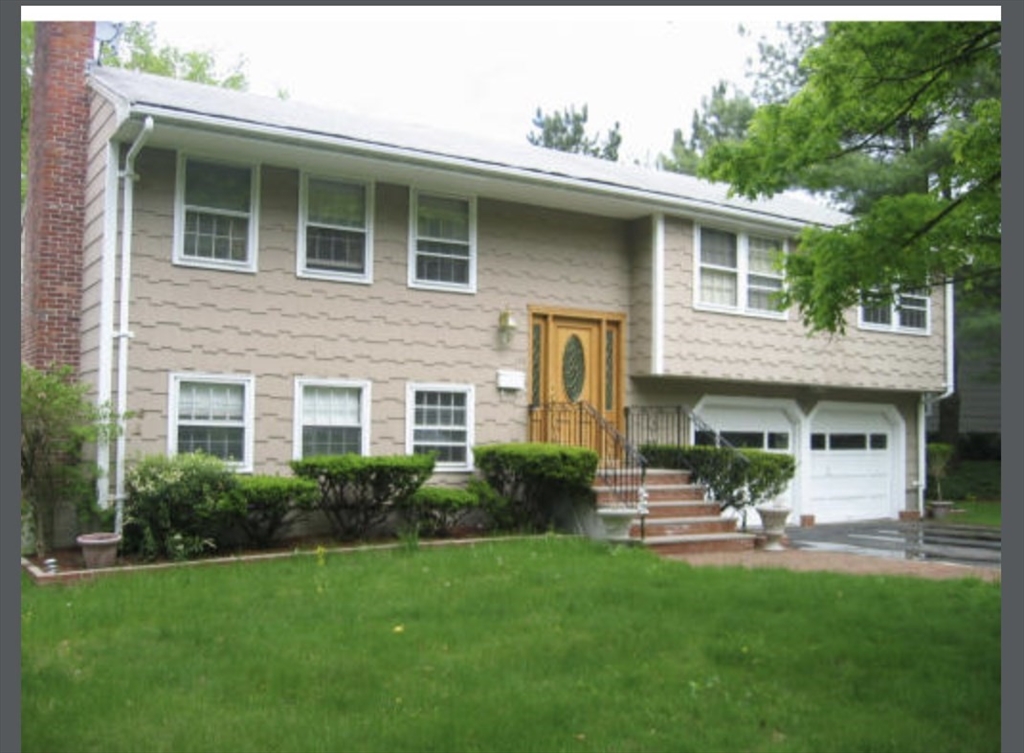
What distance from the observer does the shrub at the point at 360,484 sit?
10.4 meters

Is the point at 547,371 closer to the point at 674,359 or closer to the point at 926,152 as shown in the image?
the point at 674,359

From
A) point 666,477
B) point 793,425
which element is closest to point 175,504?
point 666,477

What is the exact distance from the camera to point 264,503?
9875 millimetres

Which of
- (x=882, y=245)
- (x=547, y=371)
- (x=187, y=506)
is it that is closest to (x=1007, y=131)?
(x=882, y=245)

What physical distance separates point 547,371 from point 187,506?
5532 mm

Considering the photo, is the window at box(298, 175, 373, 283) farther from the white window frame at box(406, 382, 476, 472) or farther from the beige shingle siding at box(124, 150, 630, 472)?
the white window frame at box(406, 382, 476, 472)

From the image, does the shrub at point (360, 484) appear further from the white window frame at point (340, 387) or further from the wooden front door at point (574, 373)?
the wooden front door at point (574, 373)

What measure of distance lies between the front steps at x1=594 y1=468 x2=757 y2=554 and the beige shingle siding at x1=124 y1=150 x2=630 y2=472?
2.04 meters

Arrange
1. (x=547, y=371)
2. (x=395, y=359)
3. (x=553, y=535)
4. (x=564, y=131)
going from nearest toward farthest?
(x=553, y=535), (x=395, y=359), (x=547, y=371), (x=564, y=131)

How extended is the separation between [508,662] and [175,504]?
5130 millimetres

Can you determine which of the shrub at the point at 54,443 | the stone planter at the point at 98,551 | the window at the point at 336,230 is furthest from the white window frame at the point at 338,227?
the stone planter at the point at 98,551

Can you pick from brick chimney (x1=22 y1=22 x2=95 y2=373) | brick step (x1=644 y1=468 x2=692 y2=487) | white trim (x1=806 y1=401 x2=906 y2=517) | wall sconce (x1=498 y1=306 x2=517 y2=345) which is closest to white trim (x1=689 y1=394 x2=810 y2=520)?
white trim (x1=806 y1=401 x2=906 y2=517)

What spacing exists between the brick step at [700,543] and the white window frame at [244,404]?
15.6 feet

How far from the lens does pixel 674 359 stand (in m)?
13.6
